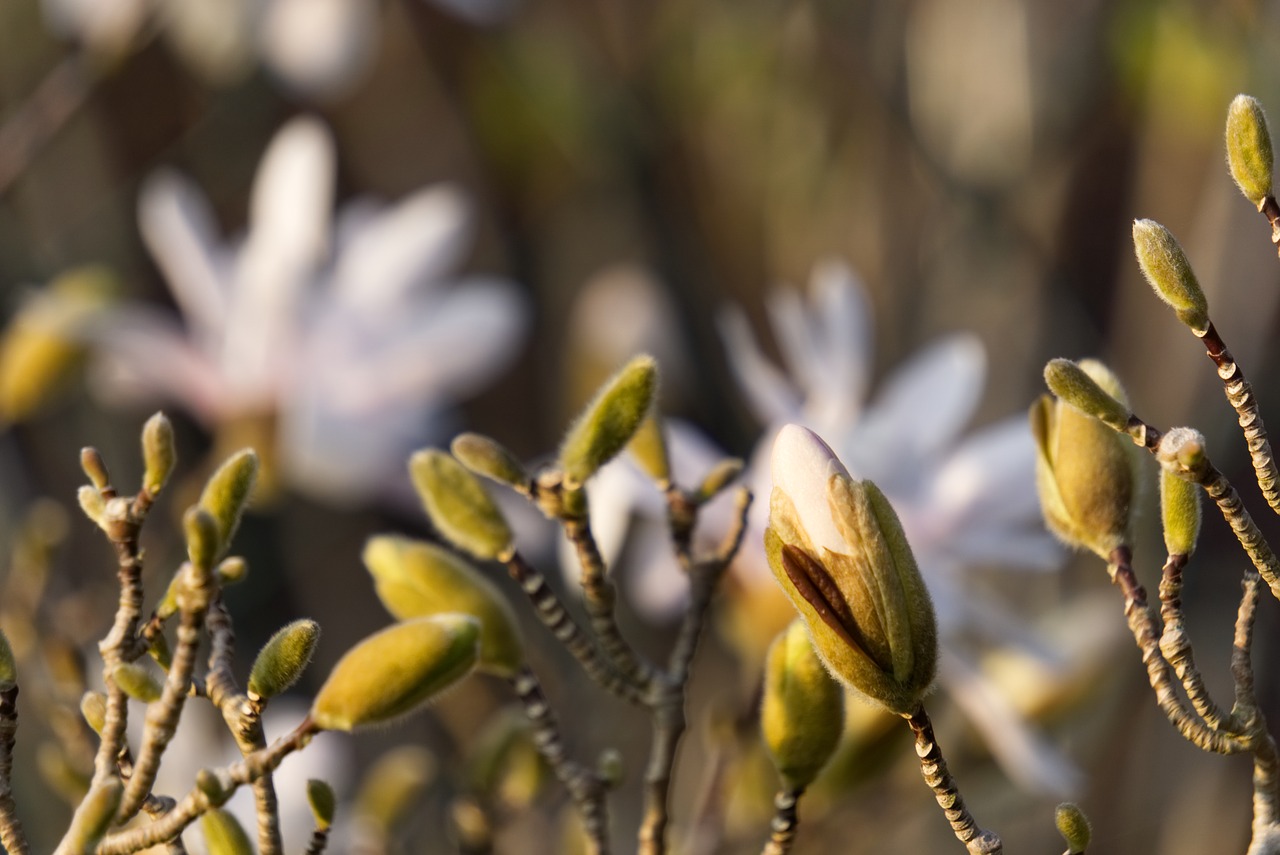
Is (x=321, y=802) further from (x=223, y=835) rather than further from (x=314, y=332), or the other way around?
(x=314, y=332)

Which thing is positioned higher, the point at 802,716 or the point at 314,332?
the point at 314,332

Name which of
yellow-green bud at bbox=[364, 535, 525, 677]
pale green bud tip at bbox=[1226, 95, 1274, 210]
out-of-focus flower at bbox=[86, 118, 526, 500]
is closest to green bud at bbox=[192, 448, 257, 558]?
yellow-green bud at bbox=[364, 535, 525, 677]

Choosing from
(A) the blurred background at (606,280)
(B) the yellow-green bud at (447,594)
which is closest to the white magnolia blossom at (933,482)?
(A) the blurred background at (606,280)

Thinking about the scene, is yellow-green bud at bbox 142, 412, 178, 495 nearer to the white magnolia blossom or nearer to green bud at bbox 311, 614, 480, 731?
green bud at bbox 311, 614, 480, 731

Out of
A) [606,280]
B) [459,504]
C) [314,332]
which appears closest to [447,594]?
[459,504]

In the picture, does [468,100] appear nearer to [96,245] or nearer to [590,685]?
[96,245]

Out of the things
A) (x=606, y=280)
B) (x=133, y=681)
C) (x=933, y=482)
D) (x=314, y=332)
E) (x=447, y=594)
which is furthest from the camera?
(x=606, y=280)

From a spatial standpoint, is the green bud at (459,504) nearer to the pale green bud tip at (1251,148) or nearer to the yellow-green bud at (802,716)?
the yellow-green bud at (802,716)
